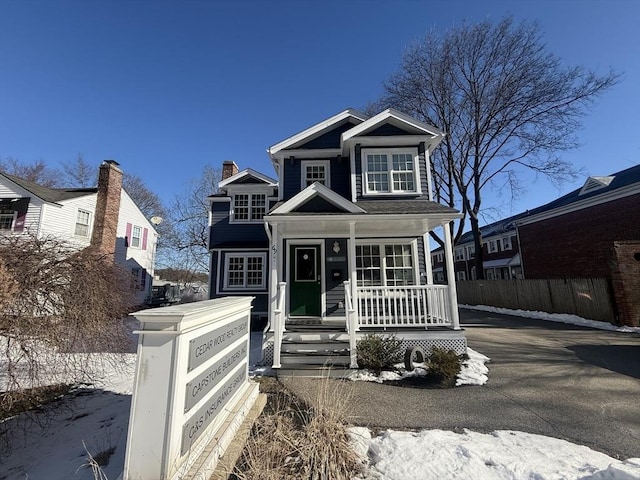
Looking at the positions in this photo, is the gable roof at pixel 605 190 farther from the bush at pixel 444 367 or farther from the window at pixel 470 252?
the bush at pixel 444 367

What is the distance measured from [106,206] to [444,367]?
19.8 m

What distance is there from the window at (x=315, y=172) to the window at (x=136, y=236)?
16302 millimetres

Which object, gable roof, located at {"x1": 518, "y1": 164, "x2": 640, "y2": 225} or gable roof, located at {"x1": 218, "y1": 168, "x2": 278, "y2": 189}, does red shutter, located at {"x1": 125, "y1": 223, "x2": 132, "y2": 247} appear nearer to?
gable roof, located at {"x1": 218, "y1": 168, "x2": 278, "y2": 189}

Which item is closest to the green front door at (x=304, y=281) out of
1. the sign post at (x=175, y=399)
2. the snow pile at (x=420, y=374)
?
the snow pile at (x=420, y=374)

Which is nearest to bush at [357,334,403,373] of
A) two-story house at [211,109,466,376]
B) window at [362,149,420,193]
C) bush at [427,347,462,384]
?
two-story house at [211,109,466,376]

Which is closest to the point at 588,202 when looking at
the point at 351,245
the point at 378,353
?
the point at 351,245

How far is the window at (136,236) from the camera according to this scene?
20.6 metres

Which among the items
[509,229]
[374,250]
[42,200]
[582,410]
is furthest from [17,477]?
[509,229]

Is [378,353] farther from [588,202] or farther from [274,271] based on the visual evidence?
[588,202]

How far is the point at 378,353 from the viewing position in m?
6.41

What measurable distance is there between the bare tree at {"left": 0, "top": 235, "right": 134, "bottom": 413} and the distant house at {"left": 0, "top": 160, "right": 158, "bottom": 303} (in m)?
9.43

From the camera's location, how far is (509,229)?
30156mm

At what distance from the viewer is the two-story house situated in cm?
727

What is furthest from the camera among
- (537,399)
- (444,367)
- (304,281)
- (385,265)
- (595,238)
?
(595,238)
